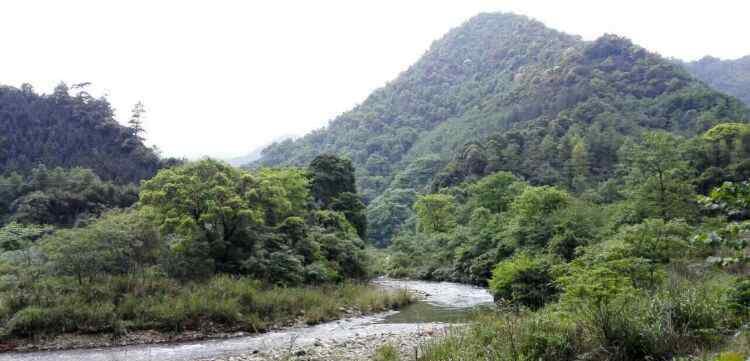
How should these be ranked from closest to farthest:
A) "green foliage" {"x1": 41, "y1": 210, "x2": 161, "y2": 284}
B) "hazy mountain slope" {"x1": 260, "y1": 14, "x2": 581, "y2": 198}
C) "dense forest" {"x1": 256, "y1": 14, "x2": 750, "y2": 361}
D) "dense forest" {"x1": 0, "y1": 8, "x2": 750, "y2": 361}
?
1. "dense forest" {"x1": 256, "y1": 14, "x2": 750, "y2": 361}
2. "dense forest" {"x1": 0, "y1": 8, "x2": 750, "y2": 361}
3. "green foliage" {"x1": 41, "y1": 210, "x2": 161, "y2": 284}
4. "hazy mountain slope" {"x1": 260, "y1": 14, "x2": 581, "y2": 198}

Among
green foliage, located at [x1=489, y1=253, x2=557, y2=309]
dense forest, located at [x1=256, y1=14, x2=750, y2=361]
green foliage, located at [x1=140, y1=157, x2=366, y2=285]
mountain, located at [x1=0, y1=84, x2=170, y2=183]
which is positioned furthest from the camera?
mountain, located at [x1=0, y1=84, x2=170, y2=183]

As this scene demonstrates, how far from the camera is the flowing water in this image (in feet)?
61.3

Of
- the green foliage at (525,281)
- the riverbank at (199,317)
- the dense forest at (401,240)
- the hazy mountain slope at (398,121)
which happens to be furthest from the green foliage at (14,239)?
the hazy mountain slope at (398,121)

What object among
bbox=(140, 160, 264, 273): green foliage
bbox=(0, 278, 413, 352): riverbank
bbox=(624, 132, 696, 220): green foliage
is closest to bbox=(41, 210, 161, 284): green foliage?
bbox=(140, 160, 264, 273): green foliage

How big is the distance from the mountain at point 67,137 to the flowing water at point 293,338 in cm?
4320

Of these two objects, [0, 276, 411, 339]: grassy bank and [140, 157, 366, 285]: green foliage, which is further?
[140, 157, 366, 285]: green foliage

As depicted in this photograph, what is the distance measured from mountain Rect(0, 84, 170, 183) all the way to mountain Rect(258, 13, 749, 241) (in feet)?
162

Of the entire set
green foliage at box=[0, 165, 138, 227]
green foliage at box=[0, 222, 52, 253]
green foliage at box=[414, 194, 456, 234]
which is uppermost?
green foliage at box=[0, 165, 138, 227]

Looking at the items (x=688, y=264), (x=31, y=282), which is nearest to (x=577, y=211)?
(x=688, y=264)

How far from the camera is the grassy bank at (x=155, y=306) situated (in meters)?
20.9

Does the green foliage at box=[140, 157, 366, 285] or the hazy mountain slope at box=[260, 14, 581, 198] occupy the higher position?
the hazy mountain slope at box=[260, 14, 581, 198]

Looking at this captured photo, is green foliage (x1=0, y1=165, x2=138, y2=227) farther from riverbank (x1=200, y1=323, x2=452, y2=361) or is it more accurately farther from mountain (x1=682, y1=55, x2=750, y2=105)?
mountain (x1=682, y1=55, x2=750, y2=105)

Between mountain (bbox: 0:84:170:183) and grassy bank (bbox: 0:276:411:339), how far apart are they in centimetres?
3909

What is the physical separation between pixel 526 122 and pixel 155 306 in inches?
4011
